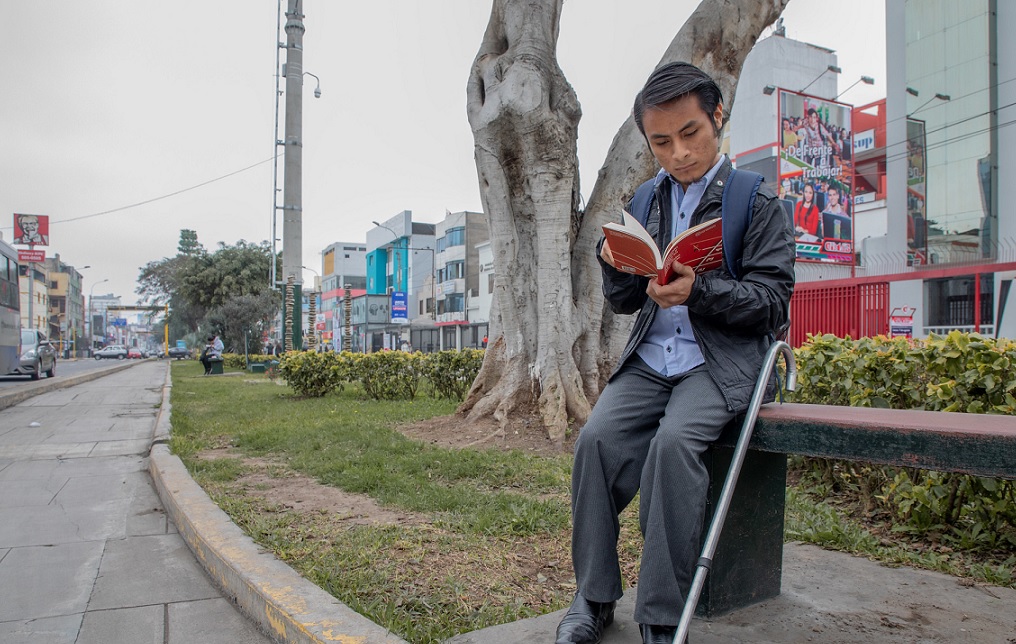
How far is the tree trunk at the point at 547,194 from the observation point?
6238 mm

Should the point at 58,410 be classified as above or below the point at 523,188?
below

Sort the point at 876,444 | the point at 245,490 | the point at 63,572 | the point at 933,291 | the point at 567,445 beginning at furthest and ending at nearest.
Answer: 1. the point at 933,291
2. the point at 567,445
3. the point at 245,490
4. the point at 63,572
5. the point at 876,444

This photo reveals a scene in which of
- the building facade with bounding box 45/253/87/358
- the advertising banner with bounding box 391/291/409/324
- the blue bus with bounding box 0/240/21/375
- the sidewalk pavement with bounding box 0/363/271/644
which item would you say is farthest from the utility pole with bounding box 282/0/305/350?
the building facade with bounding box 45/253/87/358

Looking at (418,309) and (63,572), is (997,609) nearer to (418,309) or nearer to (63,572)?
(63,572)

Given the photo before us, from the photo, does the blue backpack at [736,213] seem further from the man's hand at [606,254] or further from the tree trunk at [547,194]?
the tree trunk at [547,194]

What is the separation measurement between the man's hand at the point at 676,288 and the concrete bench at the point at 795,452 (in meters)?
0.44

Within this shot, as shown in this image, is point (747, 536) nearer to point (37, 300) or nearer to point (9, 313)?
point (9, 313)

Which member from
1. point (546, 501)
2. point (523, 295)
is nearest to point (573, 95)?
point (523, 295)

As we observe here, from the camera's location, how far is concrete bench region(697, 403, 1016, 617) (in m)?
1.72

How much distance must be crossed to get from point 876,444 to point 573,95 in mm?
5152

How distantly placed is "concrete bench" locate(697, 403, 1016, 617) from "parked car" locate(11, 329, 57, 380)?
2168 centimetres

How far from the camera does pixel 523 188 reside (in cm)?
678

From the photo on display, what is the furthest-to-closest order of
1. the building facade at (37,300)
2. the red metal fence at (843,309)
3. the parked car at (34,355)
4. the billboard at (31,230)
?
the building facade at (37,300), the billboard at (31,230), the parked car at (34,355), the red metal fence at (843,309)

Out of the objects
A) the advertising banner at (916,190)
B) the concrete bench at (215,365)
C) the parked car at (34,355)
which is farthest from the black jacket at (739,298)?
the concrete bench at (215,365)
